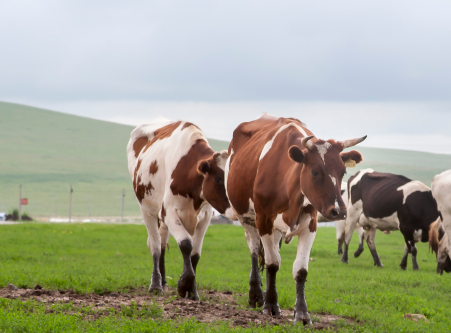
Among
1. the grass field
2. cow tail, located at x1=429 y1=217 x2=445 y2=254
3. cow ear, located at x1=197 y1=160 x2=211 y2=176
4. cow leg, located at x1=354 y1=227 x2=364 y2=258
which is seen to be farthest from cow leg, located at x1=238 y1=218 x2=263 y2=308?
cow leg, located at x1=354 y1=227 x2=364 y2=258

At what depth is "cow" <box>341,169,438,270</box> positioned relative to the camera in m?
16.3

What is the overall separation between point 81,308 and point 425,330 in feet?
14.3

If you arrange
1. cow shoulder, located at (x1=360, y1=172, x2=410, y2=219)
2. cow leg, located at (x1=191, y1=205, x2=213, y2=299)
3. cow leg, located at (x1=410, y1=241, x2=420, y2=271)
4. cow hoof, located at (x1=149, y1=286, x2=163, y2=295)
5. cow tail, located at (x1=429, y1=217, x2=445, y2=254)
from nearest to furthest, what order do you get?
cow leg, located at (x1=191, y1=205, x2=213, y2=299)
cow hoof, located at (x1=149, y1=286, x2=163, y2=295)
cow leg, located at (x1=410, y1=241, x2=420, y2=271)
cow tail, located at (x1=429, y1=217, x2=445, y2=254)
cow shoulder, located at (x1=360, y1=172, x2=410, y2=219)

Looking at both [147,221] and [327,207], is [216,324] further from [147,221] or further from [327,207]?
[147,221]

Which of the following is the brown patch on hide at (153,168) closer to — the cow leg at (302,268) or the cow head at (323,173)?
the cow leg at (302,268)

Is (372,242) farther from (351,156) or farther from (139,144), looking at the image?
(351,156)

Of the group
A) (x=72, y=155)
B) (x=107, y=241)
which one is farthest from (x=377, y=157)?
(x=107, y=241)

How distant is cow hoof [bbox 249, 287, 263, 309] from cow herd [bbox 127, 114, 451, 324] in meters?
0.01

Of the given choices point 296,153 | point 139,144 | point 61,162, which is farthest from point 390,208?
point 61,162

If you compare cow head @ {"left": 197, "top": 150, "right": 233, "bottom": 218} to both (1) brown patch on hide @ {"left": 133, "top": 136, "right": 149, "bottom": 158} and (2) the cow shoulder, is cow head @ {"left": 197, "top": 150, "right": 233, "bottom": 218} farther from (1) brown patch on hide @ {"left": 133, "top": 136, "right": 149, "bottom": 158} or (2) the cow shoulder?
(2) the cow shoulder

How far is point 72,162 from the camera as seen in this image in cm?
13100

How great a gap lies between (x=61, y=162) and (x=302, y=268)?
12906cm

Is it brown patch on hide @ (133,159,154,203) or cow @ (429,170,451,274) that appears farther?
cow @ (429,170,451,274)

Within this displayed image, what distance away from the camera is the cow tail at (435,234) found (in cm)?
1555
